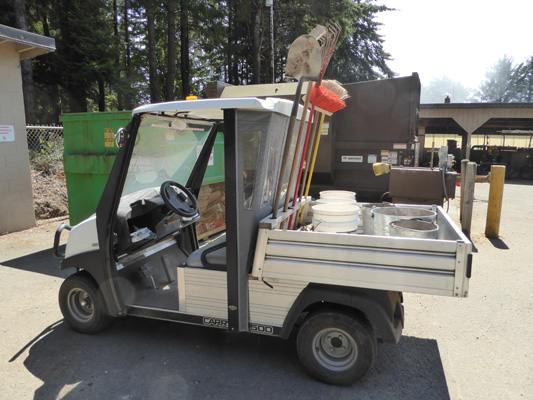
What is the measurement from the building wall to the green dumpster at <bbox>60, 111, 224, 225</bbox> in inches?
50.5

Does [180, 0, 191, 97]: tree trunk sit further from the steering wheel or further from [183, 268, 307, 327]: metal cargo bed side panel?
[183, 268, 307, 327]: metal cargo bed side panel

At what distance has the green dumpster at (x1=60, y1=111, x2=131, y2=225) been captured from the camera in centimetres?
611

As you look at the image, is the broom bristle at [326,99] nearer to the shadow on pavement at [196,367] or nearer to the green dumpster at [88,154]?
the shadow on pavement at [196,367]

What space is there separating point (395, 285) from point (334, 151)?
17.2 ft

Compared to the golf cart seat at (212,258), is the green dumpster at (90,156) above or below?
above

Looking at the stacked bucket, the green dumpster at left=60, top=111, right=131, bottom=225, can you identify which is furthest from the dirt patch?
the stacked bucket

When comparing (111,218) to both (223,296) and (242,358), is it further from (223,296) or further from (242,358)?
(242,358)

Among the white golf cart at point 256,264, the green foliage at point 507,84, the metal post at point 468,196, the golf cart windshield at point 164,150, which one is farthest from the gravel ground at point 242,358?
the green foliage at point 507,84

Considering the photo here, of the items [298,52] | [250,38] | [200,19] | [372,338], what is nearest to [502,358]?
[372,338]

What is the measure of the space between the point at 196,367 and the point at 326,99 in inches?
91.3

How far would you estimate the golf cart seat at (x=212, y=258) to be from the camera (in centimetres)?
284

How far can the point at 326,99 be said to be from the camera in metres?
3.00

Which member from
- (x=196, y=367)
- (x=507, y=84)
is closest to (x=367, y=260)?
(x=196, y=367)

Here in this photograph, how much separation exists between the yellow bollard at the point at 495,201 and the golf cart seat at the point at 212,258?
19.2ft
